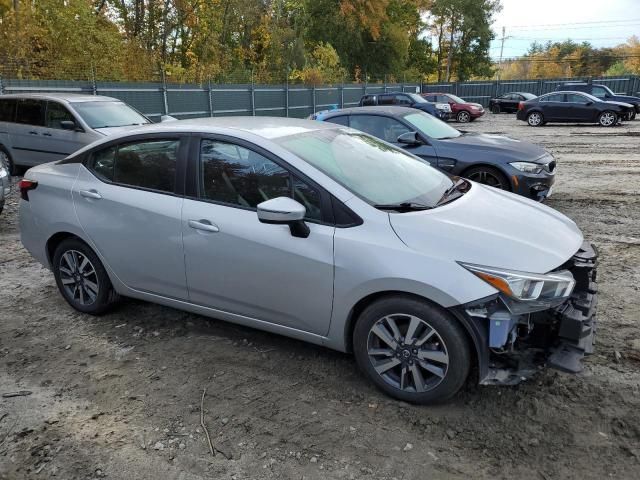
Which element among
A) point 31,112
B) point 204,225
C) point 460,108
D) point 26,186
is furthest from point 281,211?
point 460,108

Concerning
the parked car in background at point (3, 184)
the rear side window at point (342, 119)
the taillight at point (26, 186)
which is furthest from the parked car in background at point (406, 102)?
the taillight at point (26, 186)

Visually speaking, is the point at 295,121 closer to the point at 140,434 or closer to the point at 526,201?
the point at 526,201

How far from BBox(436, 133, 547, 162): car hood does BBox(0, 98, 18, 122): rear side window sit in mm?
8470

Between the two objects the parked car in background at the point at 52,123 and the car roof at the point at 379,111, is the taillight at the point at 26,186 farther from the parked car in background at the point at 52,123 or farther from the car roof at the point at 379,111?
the parked car in background at the point at 52,123

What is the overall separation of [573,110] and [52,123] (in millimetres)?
20278

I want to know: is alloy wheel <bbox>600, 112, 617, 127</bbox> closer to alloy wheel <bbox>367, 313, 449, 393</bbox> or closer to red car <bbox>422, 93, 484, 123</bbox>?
red car <bbox>422, 93, 484, 123</bbox>

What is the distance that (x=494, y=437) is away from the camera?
114 inches

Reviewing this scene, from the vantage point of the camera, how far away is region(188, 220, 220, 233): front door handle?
356 centimetres

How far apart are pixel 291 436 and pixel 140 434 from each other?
32.8 inches

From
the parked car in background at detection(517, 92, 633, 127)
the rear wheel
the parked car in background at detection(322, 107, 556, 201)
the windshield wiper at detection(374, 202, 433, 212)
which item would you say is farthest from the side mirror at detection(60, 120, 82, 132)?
the rear wheel

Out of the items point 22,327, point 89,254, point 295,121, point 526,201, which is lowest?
point 22,327

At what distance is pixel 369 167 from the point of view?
3807 mm

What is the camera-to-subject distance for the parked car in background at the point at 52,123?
10.1 metres

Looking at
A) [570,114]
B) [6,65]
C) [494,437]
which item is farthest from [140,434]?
[570,114]
